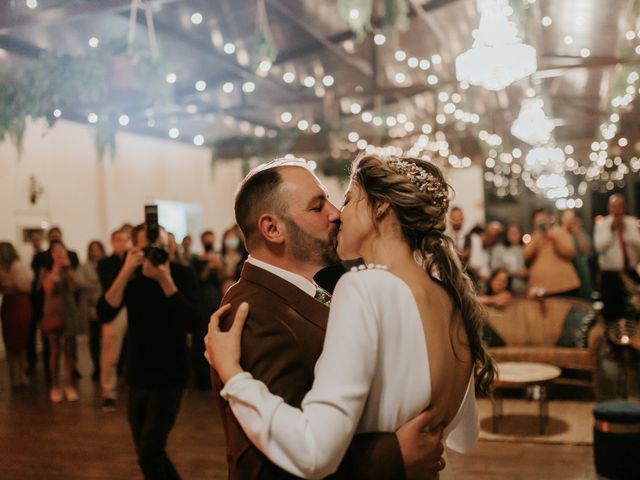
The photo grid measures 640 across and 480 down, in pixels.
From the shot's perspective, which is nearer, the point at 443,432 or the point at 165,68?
the point at 443,432

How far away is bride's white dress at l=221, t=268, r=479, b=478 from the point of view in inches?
48.0

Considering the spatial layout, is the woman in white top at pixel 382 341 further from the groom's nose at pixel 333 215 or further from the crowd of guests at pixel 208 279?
the crowd of guests at pixel 208 279

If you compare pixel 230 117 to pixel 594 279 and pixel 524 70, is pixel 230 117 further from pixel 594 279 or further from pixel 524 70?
pixel 524 70

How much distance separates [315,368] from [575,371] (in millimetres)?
5818

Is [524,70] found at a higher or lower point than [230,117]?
lower

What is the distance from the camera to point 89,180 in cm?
1178

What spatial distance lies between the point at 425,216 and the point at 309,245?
0.28 meters

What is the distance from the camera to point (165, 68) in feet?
23.1

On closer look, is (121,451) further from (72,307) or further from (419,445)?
(419,445)

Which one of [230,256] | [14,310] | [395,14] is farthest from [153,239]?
[14,310]

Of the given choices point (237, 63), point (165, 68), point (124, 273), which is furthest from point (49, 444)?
point (237, 63)

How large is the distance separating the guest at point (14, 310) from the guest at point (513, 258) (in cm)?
521

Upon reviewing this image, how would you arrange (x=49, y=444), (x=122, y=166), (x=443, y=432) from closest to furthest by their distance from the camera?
(x=443, y=432) → (x=49, y=444) → (x=122, y=166)

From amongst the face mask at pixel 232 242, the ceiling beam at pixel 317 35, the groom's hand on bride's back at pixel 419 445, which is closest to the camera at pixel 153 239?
the groom's hand on bride's back at pixel 419 445
